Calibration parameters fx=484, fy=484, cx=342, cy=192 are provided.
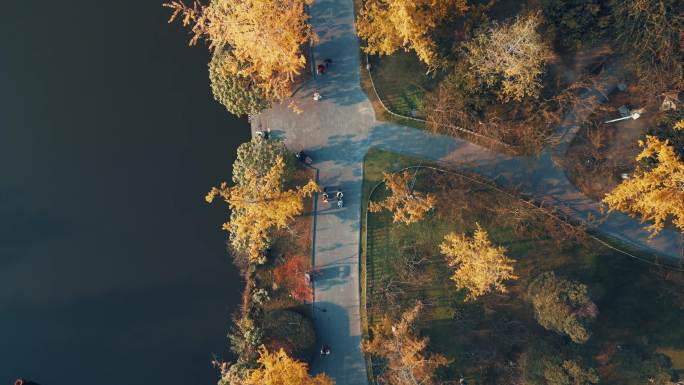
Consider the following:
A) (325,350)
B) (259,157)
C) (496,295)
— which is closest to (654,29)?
(496,295)

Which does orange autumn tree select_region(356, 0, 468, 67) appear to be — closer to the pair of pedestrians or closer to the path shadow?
the path shadow

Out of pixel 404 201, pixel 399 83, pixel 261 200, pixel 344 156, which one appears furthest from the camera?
pixel 344 156

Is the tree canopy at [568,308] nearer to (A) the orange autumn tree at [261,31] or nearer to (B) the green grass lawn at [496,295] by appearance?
(B) the green grass lawn at [496,295]

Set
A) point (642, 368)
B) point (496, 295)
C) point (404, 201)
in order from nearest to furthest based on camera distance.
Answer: point (642, 368) < point (404, 201) < point (496, 295)

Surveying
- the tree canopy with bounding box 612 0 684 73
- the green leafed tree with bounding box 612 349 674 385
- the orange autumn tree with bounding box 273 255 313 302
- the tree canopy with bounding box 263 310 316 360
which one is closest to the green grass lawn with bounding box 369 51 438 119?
the tree canopy with bounding box 612 0 684 73

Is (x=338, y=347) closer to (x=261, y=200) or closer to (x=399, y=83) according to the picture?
(x=261, y=200)

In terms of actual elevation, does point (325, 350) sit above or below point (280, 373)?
below

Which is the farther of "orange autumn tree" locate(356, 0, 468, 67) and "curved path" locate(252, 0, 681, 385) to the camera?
"curved path" locate(252, 0, 681, 385)
